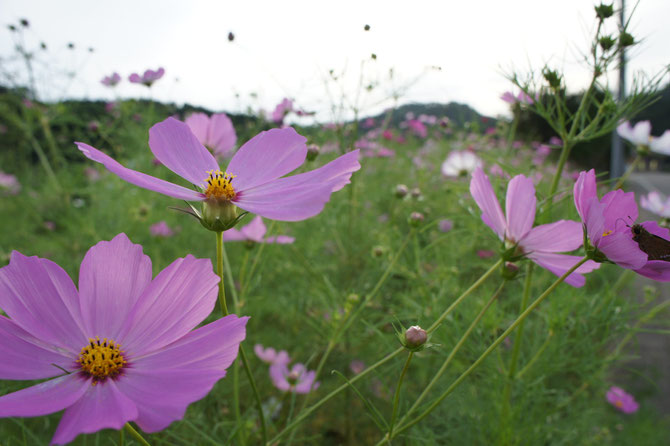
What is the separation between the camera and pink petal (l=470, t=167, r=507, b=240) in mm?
448

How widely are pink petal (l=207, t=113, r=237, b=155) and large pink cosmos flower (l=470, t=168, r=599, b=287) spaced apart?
417 mm

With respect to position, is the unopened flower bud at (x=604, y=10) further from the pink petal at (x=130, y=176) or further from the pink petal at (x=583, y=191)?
the pink petal at (x=130, y=176)

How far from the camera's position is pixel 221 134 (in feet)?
2.35

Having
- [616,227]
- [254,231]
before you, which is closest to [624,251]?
[616,227]

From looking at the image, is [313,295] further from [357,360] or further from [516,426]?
[516,426]

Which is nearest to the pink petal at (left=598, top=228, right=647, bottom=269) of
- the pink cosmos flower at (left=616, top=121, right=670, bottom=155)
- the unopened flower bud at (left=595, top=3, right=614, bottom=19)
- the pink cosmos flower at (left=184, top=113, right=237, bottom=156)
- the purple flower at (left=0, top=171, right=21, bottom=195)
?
the unopened flower bud at (left=595, top=3, right=614, bottom=19)

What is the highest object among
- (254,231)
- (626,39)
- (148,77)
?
(148,77)

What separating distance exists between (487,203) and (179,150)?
0.31 m

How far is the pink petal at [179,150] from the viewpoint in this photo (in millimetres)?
369

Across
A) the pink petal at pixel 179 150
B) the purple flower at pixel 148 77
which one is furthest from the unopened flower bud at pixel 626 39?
the purple flower at pixel 148 77

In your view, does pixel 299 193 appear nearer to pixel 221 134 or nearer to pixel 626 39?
pixel 221 134

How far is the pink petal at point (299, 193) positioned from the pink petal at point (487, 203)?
17cm

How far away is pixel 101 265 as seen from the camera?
0.32m

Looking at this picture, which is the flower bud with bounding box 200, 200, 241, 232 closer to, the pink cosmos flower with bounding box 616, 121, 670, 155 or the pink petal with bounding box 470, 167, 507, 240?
the pink petal with bounding box 470, 167, 507, 240
